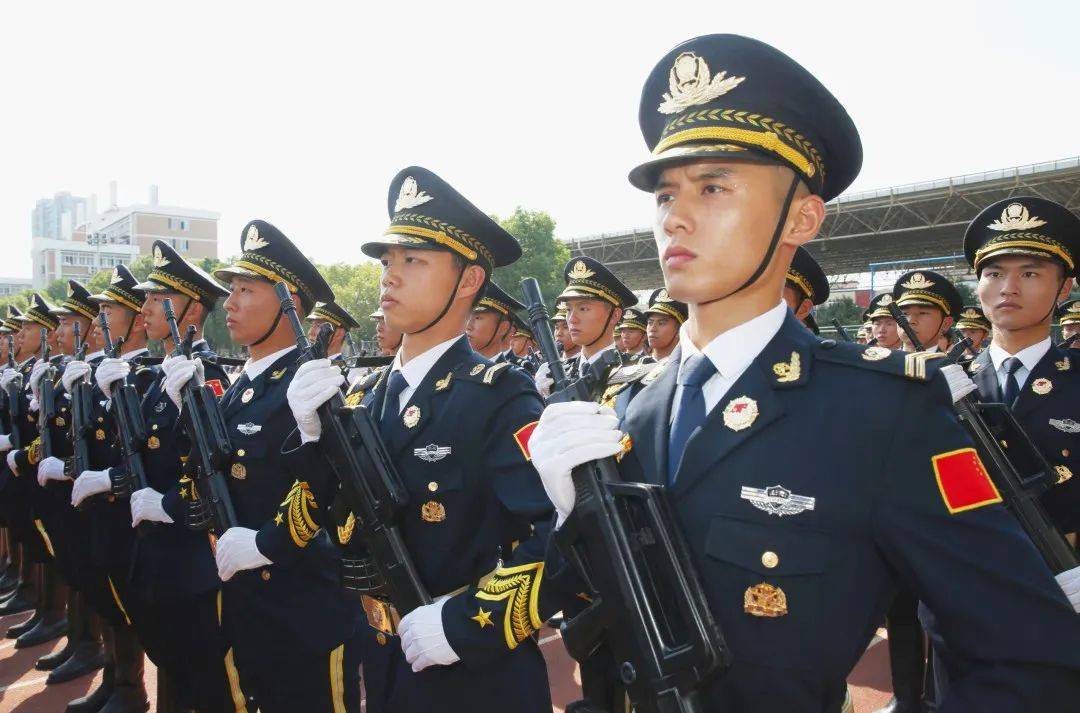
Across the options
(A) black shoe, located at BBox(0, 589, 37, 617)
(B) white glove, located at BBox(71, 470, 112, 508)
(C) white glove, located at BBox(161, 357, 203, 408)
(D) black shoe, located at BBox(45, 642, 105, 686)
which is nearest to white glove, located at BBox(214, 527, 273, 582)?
(C) white glove, located at BBox(161, 357, 203, 408)

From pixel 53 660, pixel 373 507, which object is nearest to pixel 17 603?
pixel 53 660

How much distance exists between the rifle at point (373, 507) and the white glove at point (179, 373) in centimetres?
167

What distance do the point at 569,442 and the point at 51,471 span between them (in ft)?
20.0

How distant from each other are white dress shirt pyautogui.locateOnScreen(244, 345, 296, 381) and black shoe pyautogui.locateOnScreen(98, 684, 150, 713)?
8.39 feet

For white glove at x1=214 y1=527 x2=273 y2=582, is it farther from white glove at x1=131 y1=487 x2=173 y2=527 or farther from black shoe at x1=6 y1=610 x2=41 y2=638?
black shoe at x1=6 y1=610 x2=41 y2=638

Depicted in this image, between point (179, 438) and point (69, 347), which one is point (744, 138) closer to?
point (179, 438)

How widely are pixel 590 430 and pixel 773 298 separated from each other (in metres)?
0.59

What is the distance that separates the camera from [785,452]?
1554mm

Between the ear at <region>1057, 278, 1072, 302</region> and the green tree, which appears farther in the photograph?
the green tree

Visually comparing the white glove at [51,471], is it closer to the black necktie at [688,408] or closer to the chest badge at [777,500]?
the black necktie at [688,408]

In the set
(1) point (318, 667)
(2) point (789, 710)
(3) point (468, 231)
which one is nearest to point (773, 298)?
(2) point (789, 710)

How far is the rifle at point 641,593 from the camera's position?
146cm

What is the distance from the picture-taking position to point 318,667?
3393 mm

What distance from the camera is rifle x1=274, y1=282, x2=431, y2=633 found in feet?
8.50
